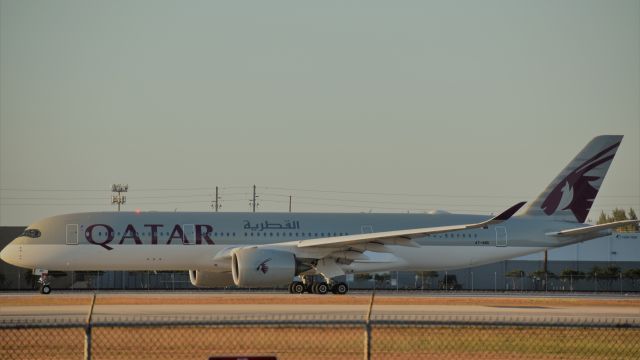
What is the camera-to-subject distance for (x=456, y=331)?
25.3 meters

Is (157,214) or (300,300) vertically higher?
(157,214)

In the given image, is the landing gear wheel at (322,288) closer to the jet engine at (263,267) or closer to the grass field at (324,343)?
the jet engine at (263,267)

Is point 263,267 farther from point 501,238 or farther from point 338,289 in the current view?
point 501,238

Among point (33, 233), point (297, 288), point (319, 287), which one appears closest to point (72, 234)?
point (33, 233)

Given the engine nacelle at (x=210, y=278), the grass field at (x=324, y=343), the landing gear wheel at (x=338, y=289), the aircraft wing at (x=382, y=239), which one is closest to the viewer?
the grass field at (x=324, y=343)

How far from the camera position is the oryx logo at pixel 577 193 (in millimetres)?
52406

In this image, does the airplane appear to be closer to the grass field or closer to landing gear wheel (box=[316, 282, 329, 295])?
landing gear wheel (box=[316, 282, 329, 295])

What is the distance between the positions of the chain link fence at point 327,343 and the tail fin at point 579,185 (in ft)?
88.3

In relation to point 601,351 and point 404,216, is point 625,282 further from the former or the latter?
point 601,351

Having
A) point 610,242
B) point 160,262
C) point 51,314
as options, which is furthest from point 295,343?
point 610,242

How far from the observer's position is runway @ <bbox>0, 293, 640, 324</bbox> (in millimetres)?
30016

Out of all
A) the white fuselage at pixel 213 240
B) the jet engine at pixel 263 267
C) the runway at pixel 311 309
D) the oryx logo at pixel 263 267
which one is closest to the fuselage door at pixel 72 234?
the white fuselage at pixel 213 240

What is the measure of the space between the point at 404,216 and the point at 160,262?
11951mm

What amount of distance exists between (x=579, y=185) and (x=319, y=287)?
14895 millimetres
